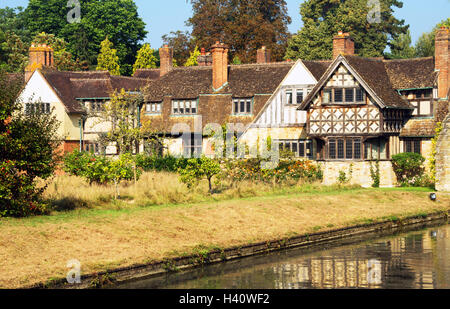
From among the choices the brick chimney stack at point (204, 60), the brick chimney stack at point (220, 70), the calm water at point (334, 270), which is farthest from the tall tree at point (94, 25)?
the calm water at point (334, 270)

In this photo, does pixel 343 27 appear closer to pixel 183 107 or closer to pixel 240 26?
pixel 240 26

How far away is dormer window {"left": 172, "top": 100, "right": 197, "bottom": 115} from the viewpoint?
53438mm

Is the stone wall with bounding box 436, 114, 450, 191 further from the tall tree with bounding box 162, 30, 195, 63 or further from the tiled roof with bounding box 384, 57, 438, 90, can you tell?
the tall tree with bounding box 162, 30, 195, 63

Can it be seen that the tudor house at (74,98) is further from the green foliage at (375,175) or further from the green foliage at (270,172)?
the green foliage at (375,175)

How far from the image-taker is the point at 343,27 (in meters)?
76.8

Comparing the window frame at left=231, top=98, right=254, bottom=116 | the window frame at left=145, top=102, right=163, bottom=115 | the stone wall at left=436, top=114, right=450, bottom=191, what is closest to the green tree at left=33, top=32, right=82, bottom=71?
the window frame at left=145, top=102, right=163, bottom=115

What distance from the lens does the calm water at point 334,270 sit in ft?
67.4

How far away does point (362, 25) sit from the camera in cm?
7794

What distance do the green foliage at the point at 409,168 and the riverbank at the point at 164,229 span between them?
24.8 ft

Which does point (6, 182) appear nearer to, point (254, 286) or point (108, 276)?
point (108, 276)

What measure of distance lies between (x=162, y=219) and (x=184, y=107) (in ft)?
88.6

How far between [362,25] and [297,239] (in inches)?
2120

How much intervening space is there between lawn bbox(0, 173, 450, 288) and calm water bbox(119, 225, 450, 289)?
1.62 metres
